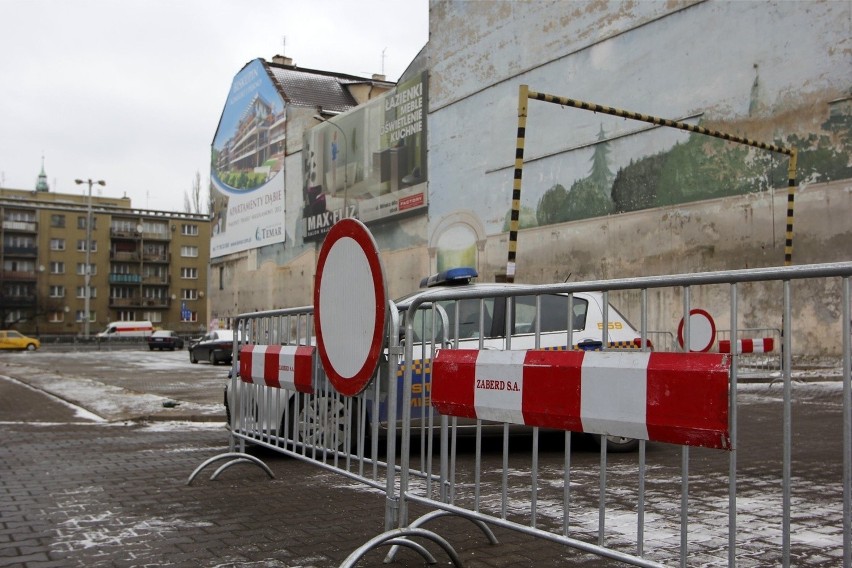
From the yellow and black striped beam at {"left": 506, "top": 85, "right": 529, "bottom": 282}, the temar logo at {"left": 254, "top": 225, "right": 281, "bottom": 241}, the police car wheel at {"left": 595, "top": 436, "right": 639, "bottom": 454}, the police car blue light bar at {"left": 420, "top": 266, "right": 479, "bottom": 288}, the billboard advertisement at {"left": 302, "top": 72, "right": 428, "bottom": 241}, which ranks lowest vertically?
the police car wheel at {"left": 595, "top": 436, "right": 639, "bottom": 454}

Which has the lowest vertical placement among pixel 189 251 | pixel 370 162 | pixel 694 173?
pixel 694 173

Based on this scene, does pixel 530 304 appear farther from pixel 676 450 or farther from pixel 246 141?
pixel 246 141

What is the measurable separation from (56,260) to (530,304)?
101 m

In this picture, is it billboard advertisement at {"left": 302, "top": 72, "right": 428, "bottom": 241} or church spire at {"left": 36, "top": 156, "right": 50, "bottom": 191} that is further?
church spire at {"left": 36, "top": 156, "right": 50, "bottom": 191}

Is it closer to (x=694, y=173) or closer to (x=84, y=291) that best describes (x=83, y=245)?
(x=84, y=291)

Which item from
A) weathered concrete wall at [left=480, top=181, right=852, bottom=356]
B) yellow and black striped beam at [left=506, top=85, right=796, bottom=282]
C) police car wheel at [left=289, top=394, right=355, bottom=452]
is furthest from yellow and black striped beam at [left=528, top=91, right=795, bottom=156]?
police car wheel at [left=289, top=394, right=355, bottom=452]

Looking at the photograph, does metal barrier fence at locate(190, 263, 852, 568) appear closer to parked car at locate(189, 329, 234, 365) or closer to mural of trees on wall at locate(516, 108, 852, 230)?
mural of trees on wall at locate(516, 108, 852, 230)

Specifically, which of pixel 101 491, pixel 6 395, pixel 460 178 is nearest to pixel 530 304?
pixel 101 491

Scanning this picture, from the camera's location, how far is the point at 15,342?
198ft

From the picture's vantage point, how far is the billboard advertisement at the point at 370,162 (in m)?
36.3

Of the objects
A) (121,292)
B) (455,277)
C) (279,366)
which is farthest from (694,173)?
(121,292)

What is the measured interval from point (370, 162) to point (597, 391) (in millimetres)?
36505

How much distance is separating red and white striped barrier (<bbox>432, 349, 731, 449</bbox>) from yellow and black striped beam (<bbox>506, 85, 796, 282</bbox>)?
866 cm

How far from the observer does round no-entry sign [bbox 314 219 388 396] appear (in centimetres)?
465
